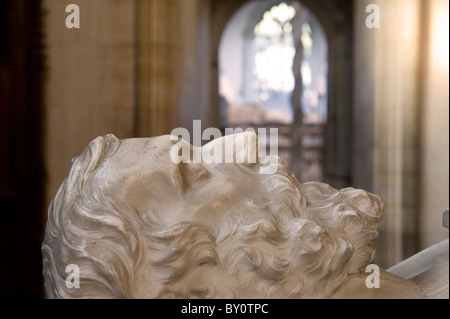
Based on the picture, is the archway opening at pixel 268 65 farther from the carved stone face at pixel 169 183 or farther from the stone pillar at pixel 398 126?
the carved stone face at pixel 169 183

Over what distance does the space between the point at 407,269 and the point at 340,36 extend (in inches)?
244

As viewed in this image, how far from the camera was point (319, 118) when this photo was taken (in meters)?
13.7

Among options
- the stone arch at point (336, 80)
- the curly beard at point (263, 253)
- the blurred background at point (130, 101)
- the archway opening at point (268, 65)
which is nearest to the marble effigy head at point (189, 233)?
the curly beard at point (263, 253)

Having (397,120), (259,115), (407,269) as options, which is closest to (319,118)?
(259,115)

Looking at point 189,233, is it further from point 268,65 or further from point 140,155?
point 268,65

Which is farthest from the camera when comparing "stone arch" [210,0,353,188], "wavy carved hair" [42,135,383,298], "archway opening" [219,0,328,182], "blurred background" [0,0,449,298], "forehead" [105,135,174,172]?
"archway opening" [219,0,328,182]

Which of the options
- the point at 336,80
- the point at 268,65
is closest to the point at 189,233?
the point at 336,80

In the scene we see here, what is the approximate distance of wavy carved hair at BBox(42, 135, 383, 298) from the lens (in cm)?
100

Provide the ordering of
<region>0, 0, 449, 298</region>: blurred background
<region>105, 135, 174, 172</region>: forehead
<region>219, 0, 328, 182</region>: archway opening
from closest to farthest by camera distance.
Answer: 1. <region>105, 135, 174, 172</region>: forehead
2. <region>0, 0, 449, 298</region>: blurred background
3. <region>219, 0, 328, 182</region>: archway opening

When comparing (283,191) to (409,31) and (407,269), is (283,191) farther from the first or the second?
(409,31)

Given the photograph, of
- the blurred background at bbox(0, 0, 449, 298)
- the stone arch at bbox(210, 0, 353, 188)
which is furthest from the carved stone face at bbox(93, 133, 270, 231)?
the stone arch at bbox(210, 0, 353, 188)

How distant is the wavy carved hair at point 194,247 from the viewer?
3.27 feet

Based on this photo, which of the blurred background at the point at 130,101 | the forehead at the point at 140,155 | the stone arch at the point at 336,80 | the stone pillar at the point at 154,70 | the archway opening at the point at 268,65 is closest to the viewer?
the forehead at the point at 140,155

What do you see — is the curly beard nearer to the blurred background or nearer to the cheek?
the cheek
